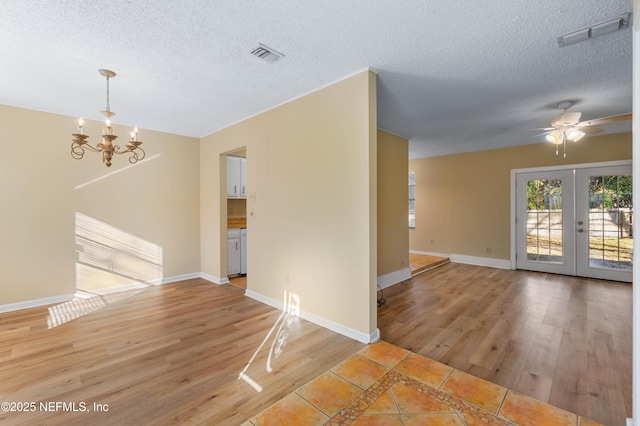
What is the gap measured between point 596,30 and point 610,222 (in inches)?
178

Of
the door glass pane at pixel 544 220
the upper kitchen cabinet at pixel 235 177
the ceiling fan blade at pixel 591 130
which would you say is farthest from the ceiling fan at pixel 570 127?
the upper kitchen cabinet at pixel 235 177

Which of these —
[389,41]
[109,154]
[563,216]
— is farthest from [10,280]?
[563,216]

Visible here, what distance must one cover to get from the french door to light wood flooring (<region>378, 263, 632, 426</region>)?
502 mm

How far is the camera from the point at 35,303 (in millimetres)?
3826

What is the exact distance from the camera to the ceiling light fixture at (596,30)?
2.03m

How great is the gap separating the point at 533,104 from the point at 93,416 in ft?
17.5

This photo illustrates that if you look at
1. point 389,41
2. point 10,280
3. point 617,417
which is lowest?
point 617,417

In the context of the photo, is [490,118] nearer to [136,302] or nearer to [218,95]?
[218,95]

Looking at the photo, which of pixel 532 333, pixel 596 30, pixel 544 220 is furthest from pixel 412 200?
pixel 596 30

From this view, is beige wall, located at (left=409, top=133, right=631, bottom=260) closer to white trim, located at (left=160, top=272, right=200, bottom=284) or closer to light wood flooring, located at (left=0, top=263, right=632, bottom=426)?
light wood flooring, located at (left=0, top=263, right=632, bottom=426)

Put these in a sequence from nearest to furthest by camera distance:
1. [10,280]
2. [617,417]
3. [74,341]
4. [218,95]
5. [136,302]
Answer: [617,417], [74,341], [218,95], [10,280], [136,302]

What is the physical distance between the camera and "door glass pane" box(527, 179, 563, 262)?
222 inches

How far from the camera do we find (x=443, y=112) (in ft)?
13.2

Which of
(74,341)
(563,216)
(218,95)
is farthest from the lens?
(563,216)
